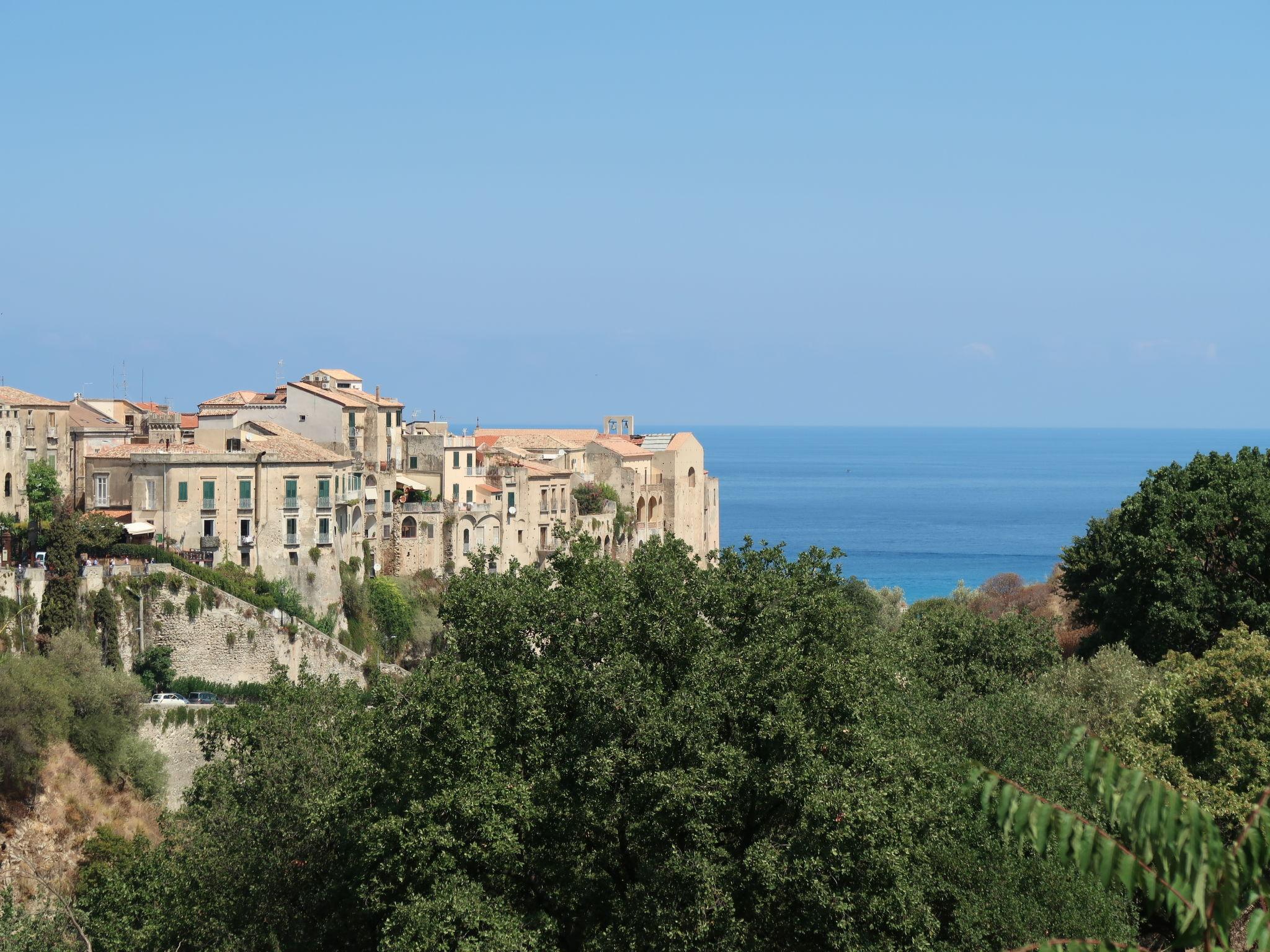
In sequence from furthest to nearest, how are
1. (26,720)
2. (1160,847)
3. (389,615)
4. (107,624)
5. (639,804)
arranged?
(389,615) → (107,624) → (26,720) → (639,804) → (1160,847)

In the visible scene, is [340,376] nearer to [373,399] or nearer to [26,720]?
[373,399]

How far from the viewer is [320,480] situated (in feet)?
193

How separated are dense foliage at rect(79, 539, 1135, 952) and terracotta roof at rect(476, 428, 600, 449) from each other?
173 ft

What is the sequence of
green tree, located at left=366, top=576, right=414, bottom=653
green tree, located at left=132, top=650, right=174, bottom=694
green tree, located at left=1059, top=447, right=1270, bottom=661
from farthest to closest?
green tree, located at left=366, top=576, right=414, bottom=653 → green tree, located at left=132, top=650, right=174, bottom=694 → green tree, located at left=1059, top=447, right=1270, bottom=661

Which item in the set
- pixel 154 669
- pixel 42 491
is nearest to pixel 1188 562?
pixel 154 669

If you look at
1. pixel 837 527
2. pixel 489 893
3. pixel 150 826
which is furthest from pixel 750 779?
pixel 837 527

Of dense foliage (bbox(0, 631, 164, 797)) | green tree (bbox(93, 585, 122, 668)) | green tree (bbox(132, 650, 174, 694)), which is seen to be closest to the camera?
dense foliage (bbox(0, 631, 164, 797))

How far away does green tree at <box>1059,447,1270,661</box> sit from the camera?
1884 inches

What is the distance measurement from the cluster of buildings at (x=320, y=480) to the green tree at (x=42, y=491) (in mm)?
611

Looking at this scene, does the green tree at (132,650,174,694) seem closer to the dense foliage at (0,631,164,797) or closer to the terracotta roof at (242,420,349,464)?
the dense foliage at (0,631,164,797)

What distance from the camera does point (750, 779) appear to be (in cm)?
2400

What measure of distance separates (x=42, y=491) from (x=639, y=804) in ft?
131

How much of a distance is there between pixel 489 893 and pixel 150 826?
22.6m

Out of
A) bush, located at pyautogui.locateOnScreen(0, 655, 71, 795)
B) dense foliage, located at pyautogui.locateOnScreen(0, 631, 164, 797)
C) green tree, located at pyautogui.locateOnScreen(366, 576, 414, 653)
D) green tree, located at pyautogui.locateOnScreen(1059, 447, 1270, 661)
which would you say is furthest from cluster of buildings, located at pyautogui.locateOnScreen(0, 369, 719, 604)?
green tree, located at pyautogui.locateOnScreen(1059, 447, 1270, 661)
